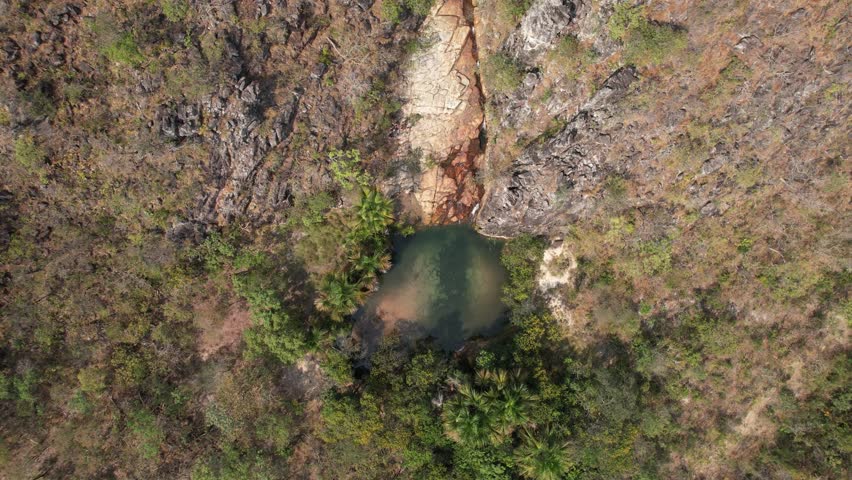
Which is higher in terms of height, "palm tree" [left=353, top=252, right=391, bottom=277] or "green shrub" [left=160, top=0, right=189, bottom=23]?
"green shrub" [left=160, top=0, right=189, bottom=23]

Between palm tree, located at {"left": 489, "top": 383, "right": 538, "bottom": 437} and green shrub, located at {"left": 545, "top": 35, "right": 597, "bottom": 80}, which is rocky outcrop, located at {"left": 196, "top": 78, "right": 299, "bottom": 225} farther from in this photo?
palm tree, located at {"left": 489, "top": 383, "right": 538, "bottom": 437}

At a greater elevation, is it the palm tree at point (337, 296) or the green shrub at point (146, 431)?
the palm tree at point (337, 296)

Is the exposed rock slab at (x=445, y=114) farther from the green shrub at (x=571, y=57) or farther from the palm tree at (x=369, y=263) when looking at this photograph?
the green shrub at (x=571, y=57)

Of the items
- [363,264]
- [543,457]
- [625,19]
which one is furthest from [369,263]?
Result: [625,19]

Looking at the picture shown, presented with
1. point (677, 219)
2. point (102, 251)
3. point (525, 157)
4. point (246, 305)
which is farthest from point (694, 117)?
point (102, 251)

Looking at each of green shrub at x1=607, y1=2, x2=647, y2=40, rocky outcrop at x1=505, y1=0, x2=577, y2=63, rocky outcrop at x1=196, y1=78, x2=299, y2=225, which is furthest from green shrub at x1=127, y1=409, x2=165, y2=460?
green shrub at x1=607, y1=2, x2=647, y2=40

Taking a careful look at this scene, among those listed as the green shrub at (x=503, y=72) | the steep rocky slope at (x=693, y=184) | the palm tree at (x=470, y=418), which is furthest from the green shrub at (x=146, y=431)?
the green shrub at (x=503, y=72)

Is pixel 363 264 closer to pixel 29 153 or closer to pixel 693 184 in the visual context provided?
pixel 29 153
